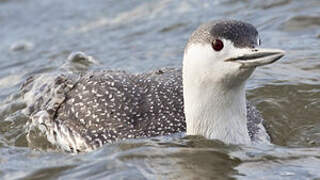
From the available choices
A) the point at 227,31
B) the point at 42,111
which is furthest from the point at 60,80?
the point at 227,31

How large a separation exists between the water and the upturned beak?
0.95 metres

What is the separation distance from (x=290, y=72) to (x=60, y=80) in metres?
2.90

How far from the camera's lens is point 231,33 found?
7.58m

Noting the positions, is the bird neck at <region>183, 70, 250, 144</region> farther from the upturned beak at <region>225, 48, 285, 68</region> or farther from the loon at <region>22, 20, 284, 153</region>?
the upturned beak at <region>225, 48, 285, 68</region>

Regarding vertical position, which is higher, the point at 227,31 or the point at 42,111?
the point at 227,31

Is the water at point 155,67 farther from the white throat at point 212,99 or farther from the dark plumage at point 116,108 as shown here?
the dark plumage at point 116,108

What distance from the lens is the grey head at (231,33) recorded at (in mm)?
7547

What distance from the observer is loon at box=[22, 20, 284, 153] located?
7629mm

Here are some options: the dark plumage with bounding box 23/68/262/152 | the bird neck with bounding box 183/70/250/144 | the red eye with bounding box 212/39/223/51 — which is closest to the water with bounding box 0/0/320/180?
the bird neck with bounding box 183/70/250/144

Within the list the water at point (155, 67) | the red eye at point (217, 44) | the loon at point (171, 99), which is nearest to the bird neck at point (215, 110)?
the loon at point (171, 99)

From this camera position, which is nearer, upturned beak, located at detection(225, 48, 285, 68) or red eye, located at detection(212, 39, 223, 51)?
upturned beak, located at detection(225, 48, 285, 68)

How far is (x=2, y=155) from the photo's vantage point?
8.87 m

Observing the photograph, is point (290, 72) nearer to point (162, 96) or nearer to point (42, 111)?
point (162, 96)

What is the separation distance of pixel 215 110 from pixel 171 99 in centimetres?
100
